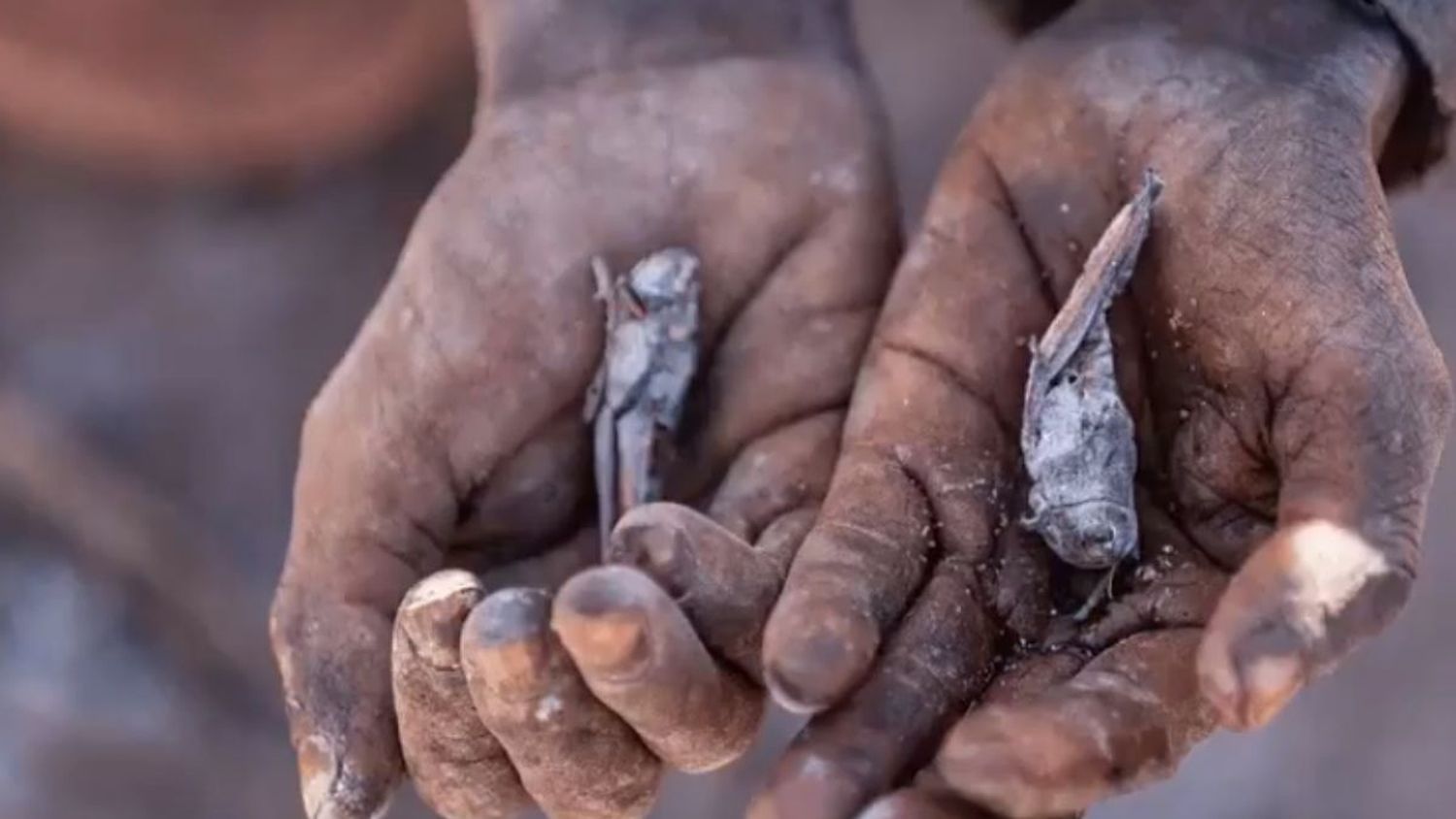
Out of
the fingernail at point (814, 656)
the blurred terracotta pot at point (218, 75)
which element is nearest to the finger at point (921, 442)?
the fingernail at point (814, 656)

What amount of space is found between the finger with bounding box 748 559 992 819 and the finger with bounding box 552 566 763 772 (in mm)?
58

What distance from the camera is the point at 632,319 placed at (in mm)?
991

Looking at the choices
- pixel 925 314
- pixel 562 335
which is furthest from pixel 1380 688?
pixel 562 335

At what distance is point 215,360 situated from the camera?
179 cm

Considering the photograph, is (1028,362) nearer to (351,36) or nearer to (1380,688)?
(1380,688)

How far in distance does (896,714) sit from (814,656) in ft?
0.18

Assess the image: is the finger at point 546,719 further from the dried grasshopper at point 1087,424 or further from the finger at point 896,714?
the dried grasshopper at point 1087,424

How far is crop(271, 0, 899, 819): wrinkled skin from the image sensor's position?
2.79 feet

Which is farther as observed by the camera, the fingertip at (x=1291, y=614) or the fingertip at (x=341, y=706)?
the fingertip at (x=341, y=706)

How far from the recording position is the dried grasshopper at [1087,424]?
2.75 feet

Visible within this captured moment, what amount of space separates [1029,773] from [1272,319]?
0.27 metres

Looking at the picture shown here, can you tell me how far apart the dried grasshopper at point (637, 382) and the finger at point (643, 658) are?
21cm

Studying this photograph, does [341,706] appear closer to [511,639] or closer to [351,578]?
[351,578]

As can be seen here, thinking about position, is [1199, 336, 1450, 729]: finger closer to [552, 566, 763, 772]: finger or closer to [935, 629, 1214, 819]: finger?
[935, 629, 1214, 819]: finger
